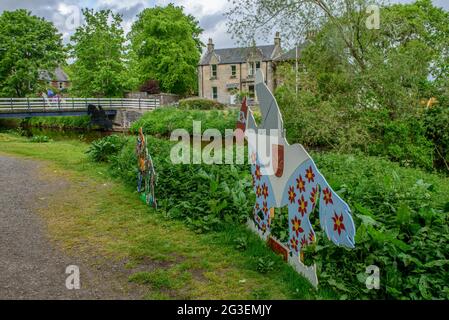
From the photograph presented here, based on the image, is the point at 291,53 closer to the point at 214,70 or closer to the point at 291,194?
the point at 291,194

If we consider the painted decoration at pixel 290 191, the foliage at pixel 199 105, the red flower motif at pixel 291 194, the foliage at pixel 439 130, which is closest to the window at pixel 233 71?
the foliage at pixel 199 105

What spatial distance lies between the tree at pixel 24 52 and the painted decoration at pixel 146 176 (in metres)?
30.9

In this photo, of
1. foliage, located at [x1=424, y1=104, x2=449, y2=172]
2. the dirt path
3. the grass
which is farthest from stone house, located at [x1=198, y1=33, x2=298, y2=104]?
the dirt path

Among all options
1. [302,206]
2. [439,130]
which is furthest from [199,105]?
[302,206]

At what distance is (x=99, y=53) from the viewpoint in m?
34.9

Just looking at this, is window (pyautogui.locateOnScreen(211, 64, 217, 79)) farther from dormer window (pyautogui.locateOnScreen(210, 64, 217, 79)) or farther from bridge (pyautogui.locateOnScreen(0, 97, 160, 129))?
bridge (pyautogui.locateOnScreen(0, 97, 160, 129))

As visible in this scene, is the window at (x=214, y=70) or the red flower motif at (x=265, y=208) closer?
the red flower motif at (x=265, y=208)

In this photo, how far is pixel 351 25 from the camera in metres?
14.3

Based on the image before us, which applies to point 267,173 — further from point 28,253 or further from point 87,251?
point 28,253

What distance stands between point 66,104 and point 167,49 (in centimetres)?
1489

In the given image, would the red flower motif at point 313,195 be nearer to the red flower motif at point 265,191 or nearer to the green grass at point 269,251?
the green grass at point 269,251

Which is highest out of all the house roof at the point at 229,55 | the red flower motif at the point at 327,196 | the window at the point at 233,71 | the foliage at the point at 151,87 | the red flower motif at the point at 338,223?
the house roof at the point at 229,55

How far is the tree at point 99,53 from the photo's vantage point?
114 feet
